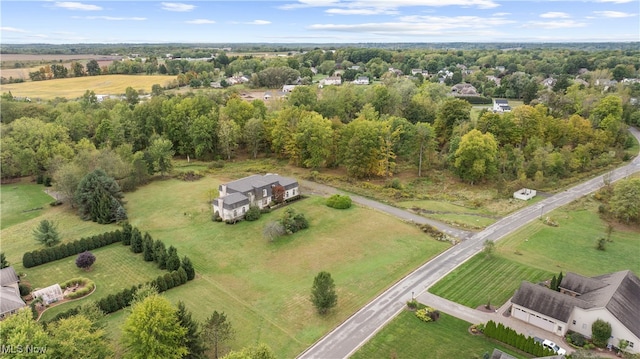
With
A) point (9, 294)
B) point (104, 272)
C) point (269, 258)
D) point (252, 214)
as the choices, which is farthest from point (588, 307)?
point (9, 294)

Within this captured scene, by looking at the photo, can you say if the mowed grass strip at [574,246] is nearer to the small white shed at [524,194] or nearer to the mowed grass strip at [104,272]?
the small white shed at [524,194]

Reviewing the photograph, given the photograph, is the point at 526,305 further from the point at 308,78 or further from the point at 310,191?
the point at 308,78

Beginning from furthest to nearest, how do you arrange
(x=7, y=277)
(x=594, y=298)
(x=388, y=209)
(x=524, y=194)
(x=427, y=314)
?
(x=524, y=194)
(x=388, y=209)
(x=7, y=277)
(x=427, y=314)
(x=594, y=298)

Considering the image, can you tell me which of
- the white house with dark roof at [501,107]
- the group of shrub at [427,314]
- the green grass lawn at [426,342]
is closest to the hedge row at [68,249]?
the green grass lawn at [426,342]

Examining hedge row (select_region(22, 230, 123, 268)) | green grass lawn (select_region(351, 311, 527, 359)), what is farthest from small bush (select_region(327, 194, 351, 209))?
hedge row (select_region(22, 230, 123, 268))

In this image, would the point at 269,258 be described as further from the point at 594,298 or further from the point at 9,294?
the point at 594,298

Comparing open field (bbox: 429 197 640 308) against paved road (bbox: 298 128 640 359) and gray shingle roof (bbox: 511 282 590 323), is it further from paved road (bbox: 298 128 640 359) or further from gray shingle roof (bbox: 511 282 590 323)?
gray shingle roof (bbox: 511 282 590 323)

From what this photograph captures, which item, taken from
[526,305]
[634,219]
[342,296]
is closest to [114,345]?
[342,296]
